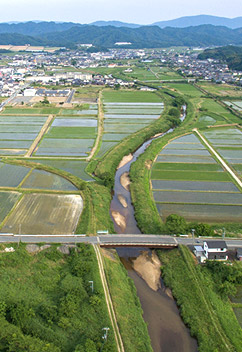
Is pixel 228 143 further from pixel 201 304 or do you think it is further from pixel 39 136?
pixel 201 304

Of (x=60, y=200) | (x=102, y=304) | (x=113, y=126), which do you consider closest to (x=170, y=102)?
(x=113, y=126)

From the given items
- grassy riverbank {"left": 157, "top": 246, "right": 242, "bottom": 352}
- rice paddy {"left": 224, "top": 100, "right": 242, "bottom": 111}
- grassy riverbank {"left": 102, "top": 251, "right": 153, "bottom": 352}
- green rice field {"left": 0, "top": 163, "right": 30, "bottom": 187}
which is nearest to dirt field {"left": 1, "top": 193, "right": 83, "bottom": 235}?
green rice field {"left": 0, "top": 163, "right": 30, "bottom": 187}

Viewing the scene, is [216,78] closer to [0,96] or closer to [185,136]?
[185,136]

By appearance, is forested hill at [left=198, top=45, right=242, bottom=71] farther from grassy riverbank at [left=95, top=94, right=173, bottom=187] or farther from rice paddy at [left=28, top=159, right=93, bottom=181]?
rice paddy at [left=28, top=159, right=93, bottom=181]

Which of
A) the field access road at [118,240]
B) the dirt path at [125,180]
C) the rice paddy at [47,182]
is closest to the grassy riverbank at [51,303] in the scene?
the field access road at [118,240]

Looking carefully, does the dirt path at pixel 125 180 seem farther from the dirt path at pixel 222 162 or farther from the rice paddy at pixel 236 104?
the rice paddy at pixel 236 104

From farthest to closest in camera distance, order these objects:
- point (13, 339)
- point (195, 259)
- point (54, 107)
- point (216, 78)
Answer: point (216, 78) → point (54, 107) → point (195, 259) → point (13, 339)
